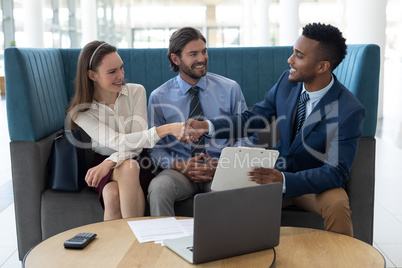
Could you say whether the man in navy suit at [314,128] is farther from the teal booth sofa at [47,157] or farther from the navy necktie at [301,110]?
the teal booth sofa at [47,157]

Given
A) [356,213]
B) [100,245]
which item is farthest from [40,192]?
[356,213]

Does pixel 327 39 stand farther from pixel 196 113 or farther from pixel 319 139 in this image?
pixel 196 113

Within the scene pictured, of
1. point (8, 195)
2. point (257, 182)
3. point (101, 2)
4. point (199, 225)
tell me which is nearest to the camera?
point (199, 225)

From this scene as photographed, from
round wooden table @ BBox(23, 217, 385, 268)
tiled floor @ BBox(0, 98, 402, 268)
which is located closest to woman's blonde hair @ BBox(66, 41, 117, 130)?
tiled floor @ BBox(0, 98, 402, 268)

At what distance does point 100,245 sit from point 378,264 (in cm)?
93

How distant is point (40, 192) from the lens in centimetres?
256

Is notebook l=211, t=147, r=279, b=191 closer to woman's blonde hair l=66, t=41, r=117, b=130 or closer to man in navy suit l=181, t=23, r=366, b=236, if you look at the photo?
man in navy suit l=181, t=23, r=366, b=236

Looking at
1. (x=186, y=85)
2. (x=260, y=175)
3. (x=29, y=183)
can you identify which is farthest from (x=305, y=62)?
(x=29, y=183)

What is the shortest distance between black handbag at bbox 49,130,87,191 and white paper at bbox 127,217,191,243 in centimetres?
82

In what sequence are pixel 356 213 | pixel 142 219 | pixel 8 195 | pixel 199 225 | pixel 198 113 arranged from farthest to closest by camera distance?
pixel 8 195, pixel 198 113, pixel 356 213, pixel 142 219, pixel 199 225

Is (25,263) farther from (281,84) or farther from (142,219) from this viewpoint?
(281,84)

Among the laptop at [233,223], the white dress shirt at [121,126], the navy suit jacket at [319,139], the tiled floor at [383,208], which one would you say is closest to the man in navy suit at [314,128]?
the navy suit jacket at [319,139]

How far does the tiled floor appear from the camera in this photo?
265 cm

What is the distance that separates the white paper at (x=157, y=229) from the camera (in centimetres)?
165
